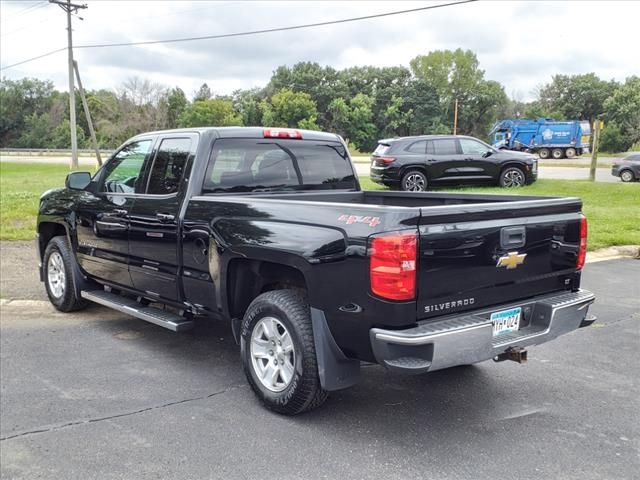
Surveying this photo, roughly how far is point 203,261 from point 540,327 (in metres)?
2.40

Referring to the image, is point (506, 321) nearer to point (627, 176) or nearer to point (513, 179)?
point (513, 179)

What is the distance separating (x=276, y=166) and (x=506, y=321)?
7.63 ft

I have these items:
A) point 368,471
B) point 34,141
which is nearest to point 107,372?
point 368,471

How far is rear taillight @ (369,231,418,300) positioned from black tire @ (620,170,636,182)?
23322mm

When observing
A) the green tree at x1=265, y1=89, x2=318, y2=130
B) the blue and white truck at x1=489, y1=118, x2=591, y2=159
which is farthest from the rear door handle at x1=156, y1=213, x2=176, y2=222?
the green tree at x1=265, y1=89, x2=318, y2=130

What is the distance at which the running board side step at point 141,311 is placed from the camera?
15.2 ft

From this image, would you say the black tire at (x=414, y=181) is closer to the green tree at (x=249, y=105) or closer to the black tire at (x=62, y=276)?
the black tire at (x=62, y=276)

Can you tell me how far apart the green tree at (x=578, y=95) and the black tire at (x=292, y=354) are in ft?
267

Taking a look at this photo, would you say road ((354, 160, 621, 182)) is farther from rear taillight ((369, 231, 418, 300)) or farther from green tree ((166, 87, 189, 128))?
green tree ((166, 87, 189, 128))

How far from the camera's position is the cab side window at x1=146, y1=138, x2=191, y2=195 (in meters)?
4.73

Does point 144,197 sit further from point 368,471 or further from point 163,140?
point 368,471

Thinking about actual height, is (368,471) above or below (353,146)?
below

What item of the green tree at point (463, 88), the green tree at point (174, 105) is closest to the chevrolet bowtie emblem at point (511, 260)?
the green tree at point (174, 105)

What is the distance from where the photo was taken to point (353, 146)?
67312 mm
